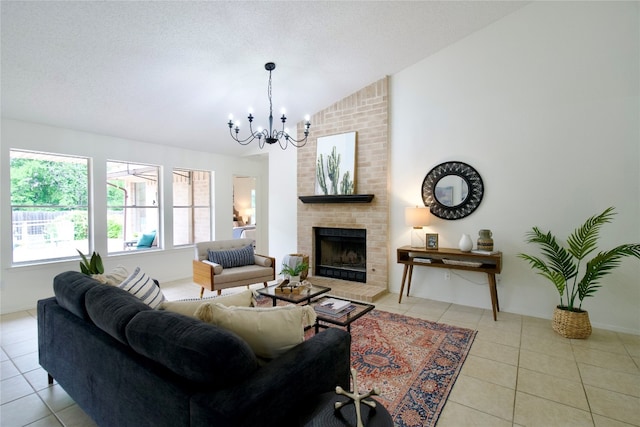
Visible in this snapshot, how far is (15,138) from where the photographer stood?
3744mm

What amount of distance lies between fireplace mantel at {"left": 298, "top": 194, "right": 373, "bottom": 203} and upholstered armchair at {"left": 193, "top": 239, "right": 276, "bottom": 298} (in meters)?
1.17

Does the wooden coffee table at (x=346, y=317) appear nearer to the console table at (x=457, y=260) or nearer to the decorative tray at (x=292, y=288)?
the decorative tray at (x=292, y=288)

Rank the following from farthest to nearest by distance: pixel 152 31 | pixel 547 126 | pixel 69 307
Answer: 1. pixel 547 126
2. pixel 152 31
3. pixel 69 307

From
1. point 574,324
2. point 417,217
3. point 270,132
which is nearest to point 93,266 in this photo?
point 270,132

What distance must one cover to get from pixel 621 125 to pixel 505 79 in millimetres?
1245

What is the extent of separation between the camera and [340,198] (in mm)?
4754

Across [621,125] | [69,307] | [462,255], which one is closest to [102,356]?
[69,307]

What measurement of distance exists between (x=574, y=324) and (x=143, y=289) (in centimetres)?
380

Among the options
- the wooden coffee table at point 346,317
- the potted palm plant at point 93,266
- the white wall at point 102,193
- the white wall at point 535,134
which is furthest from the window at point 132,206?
the white wall at point 535,134

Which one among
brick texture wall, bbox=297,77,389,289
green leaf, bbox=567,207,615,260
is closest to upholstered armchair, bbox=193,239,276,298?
brick texture wall, bbox=297,77,389,289

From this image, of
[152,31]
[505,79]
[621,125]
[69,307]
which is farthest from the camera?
[505,79]

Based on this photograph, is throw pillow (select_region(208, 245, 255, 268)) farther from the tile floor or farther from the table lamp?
the table lamp

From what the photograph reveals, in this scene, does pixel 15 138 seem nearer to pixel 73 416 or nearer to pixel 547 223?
pixel 73 416

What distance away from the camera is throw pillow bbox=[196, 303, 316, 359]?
4.58ft
